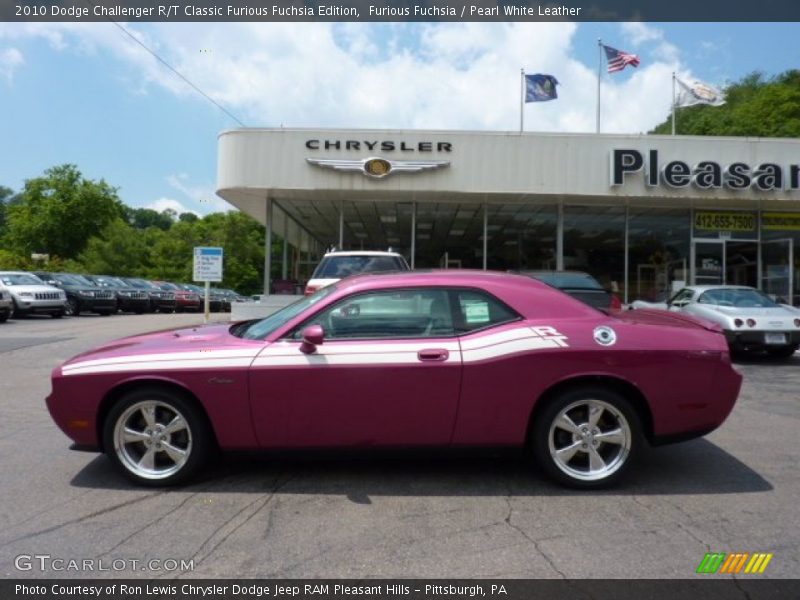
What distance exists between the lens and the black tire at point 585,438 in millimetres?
4332

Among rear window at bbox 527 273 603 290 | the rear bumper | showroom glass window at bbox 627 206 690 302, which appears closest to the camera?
rear window at bbox 527 273 603 290

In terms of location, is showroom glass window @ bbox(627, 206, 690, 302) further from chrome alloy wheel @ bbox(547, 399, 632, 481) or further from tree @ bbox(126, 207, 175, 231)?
tree @ bbox(126, 207, 175, 231)

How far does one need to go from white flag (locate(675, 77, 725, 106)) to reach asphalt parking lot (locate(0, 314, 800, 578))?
18762mm

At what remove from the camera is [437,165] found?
701 inches

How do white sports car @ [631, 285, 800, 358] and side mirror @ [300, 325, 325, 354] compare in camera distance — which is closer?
side mirror @ [300, 325, 325, 354]

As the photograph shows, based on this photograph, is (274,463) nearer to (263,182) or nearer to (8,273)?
(263,182)

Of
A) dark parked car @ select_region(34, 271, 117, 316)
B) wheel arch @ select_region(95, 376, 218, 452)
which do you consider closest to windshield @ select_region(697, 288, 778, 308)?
wheel arch @ select_region(95, 376, 218, 452)

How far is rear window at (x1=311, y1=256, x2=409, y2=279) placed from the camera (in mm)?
12047

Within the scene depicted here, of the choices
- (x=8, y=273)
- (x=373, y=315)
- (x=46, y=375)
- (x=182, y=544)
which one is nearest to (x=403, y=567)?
(x=182, y=544)

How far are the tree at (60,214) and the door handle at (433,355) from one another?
66.9 metres

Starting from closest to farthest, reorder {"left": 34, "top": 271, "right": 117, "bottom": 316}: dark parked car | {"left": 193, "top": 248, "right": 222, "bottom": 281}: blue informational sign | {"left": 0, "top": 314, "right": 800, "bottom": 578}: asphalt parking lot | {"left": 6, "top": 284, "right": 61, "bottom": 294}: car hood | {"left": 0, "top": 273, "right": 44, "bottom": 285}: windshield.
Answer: {"left": 0, "top": 314, "right": 800, "bottom": 578}: asphalt parking lot < {"left": 193, "top": 248, "right": 222, "bottom": 281}: blue informational sign < {"left": 6, "top": 284, "right": 61, "bottom": 294}: car hood < {"left": 0, "top": 273, "right": 44, "bottom": 285}: windshield < {"left": 34, "top": 271, "right": 117, "bottom": 316}: dark parked car

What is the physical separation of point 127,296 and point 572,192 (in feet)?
59.7

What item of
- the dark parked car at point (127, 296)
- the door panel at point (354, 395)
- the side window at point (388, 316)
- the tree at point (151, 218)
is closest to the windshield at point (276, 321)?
the side window at point (388, 316)

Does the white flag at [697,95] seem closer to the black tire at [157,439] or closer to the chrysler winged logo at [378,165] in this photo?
the chrysler winged logo at [378,165]
